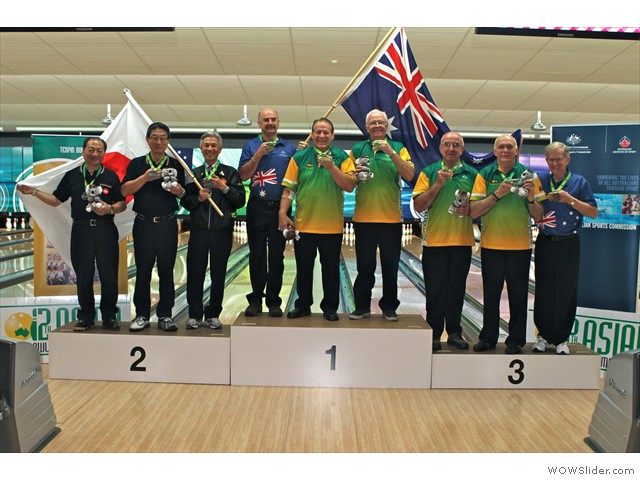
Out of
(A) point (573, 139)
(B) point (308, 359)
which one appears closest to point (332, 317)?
(B) point (308, 359)

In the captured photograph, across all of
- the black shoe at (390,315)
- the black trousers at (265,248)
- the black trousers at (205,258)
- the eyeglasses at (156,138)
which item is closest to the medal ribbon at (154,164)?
the eyeglasses at (156,138)

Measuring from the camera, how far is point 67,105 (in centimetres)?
995

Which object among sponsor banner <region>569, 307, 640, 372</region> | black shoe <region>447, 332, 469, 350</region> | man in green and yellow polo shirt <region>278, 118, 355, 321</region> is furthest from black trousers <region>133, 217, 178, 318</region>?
sponsor banner <region>569, 307, 640, 372</region>

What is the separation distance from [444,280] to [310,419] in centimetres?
126

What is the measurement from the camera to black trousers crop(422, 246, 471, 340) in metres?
3.38

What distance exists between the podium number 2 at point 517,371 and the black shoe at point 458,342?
0.99ft

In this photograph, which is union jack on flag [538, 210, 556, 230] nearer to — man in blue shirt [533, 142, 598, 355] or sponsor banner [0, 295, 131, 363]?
man in blue shirt [533, 142, 598, 355]

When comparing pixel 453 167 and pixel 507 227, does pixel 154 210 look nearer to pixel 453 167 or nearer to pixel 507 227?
pixel 453 167

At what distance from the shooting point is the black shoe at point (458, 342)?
3.45 metres

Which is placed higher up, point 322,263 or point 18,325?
point 322,263

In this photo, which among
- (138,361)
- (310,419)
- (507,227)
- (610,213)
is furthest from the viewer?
(610,213)

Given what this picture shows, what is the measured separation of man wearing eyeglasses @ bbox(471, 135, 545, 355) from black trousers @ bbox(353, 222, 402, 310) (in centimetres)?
53

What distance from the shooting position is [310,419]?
2824mm

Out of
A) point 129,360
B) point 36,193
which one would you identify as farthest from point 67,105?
point 129,360
